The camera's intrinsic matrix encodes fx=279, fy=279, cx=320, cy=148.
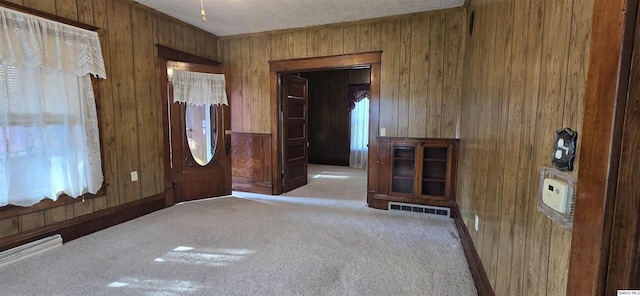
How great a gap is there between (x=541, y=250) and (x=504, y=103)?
877 millimetres

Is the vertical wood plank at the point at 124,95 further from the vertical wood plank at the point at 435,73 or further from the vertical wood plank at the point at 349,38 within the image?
the vertical wood plank at the point at 435,73

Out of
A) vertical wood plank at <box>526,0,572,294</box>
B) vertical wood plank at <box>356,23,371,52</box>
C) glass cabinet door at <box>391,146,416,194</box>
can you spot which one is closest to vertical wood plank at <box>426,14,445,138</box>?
glass cabinet door at <box>391,146,416,194</box>

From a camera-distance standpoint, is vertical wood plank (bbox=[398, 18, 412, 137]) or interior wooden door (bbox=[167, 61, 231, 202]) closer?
vertical wood plank (bbox=[398, 18, 412, 137])

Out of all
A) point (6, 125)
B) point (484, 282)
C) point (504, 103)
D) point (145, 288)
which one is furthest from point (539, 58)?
point (6, 125)

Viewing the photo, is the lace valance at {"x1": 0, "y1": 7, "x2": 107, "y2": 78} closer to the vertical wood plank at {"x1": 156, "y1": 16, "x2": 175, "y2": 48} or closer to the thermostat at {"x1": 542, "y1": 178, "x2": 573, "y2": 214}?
the vertical wood plank at {"x1": 156, "y1": 16, "x2": 175, "y2": 48}

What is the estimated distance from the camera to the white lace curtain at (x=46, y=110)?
89.4 inches

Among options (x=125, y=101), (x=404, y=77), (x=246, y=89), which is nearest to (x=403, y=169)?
(x=404, y=77)

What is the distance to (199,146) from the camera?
4137 mm

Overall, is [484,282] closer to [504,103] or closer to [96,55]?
[504,103]

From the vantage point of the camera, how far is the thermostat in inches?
32.3

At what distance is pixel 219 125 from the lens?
4.23m

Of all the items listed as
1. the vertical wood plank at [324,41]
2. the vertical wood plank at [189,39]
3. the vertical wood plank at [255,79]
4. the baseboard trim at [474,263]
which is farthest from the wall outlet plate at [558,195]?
the vertical wood plank at [189,39]

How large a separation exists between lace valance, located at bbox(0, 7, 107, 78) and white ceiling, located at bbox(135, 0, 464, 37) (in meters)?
0.85

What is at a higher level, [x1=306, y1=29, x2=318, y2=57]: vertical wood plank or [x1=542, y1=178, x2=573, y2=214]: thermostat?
[x1=306, y1=29, x2=318, y2=57]: vertical wood plank
